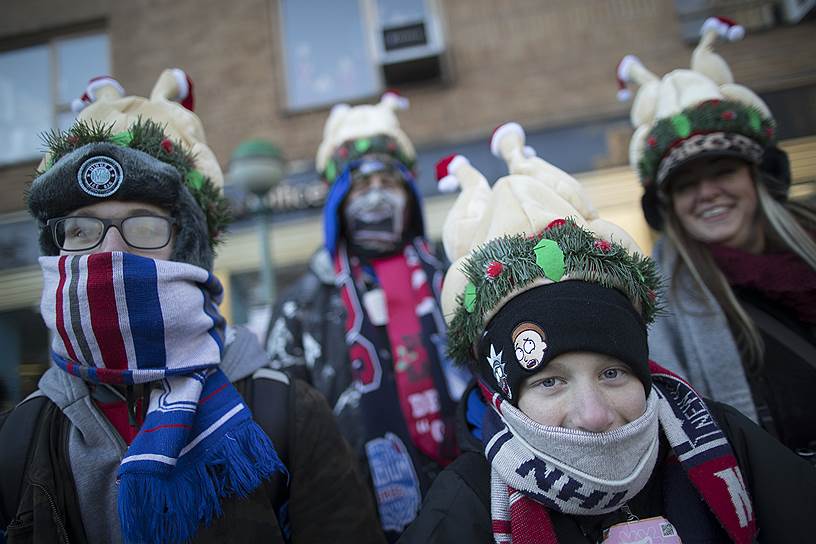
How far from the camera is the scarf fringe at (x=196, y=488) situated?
1.21m

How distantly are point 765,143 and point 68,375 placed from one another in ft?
8.25

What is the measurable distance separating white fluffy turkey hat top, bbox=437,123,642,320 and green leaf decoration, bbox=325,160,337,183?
119cm

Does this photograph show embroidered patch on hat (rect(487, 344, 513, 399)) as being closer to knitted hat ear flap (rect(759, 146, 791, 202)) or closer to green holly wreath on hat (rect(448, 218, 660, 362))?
green holly wreath on hat (rect(448, 218, 660, 362))

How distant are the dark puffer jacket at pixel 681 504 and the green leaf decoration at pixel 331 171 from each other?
5.99 feet

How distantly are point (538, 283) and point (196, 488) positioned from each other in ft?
3.20

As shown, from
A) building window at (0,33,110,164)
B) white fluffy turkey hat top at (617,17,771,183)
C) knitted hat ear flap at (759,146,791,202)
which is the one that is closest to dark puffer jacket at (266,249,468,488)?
white fluffy turkey hat top at (617,17,771,183)

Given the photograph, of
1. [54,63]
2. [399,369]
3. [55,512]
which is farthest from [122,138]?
→ [54,63]

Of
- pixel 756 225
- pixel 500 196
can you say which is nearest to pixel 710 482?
pixel 500 196

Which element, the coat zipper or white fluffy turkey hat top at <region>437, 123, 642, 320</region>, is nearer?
the coat zipper

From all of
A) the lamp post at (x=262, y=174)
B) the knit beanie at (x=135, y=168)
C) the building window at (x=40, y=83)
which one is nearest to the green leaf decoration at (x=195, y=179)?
the knit beanie at (x=135, y=168)

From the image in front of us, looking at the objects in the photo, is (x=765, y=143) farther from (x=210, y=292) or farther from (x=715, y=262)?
(x=210, y=292)

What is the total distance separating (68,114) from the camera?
6867mm

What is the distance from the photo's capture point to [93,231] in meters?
1.42

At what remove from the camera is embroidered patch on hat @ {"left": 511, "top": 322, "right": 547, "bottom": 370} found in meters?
1.30
